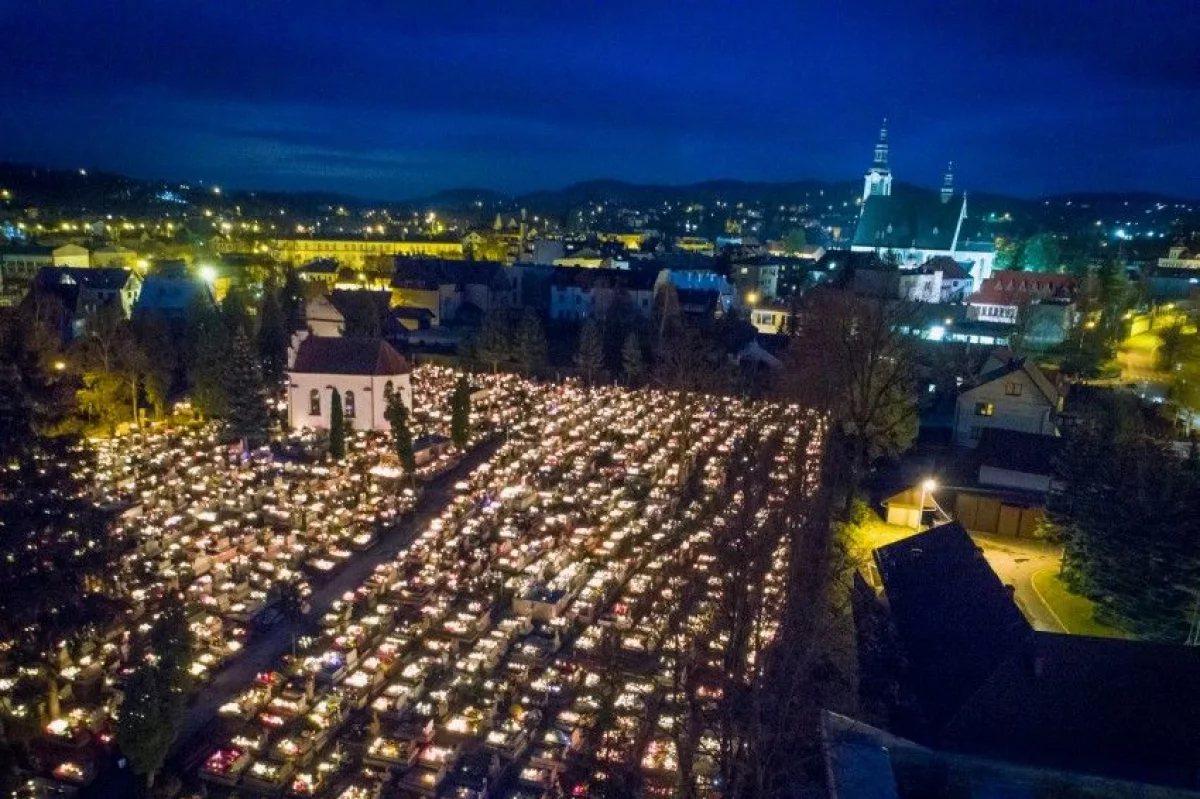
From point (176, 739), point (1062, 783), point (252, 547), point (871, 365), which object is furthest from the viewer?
point (871, 365)

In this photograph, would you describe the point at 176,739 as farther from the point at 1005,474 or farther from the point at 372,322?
the point at 372,322

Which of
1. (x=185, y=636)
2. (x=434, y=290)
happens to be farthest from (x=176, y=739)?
(x=434, y=290)

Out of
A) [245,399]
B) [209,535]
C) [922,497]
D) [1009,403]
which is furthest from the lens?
[1009,403]

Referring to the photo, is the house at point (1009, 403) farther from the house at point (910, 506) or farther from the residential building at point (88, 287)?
the residential building at point (88, 287)

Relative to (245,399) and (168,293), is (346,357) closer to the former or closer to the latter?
(245,399)

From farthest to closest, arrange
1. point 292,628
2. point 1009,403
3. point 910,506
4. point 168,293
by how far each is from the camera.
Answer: point 168,293 → point 1009,403 → point 910,506 → point 292,628

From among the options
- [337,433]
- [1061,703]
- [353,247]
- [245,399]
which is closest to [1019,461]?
[1061,703]

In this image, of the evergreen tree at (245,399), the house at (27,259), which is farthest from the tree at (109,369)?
the house at (27,259)
